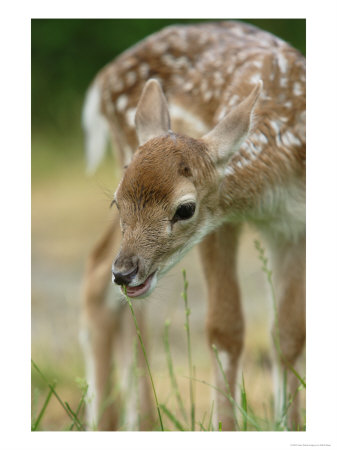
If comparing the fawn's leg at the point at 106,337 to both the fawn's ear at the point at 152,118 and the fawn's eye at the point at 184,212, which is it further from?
the fawn's eye at the point at 184,212

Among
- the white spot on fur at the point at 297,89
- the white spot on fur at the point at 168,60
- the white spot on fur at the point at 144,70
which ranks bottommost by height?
the white spot on fur at the point at 297,89

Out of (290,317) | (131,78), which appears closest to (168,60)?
(131,78)

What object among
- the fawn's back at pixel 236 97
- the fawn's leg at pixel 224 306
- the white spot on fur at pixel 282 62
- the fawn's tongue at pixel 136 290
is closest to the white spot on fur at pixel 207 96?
the fawn's back at pixel 236 97

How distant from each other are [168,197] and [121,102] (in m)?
1.32

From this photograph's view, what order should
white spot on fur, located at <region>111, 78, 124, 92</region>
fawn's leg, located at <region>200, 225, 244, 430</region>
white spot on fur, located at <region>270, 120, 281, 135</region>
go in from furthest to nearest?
1. white spot on fur, located at <region>111, 78, 124, 92</region>
2. fawn's leg, located at <region>200, 225, 244, 430</region>
3. white spot on fur, located at <region>270, 120, 281, 135</region>

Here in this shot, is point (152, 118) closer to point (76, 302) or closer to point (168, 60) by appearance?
point (168, 60)

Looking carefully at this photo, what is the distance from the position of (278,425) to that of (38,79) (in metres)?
1.96

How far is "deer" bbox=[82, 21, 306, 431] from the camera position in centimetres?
292

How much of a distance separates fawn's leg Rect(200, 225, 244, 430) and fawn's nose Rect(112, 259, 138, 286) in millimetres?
880

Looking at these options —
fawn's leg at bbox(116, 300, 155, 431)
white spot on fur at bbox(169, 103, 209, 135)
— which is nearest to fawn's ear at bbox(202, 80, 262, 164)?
white spot on fur at bbox(169, 103, 209, 135)

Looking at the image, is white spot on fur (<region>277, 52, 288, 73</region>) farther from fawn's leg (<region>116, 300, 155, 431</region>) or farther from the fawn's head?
fawn's leg (<region>116, 300, 155, 431</region>)

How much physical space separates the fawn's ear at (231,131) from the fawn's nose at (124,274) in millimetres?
594

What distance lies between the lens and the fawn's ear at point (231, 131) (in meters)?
3.05
